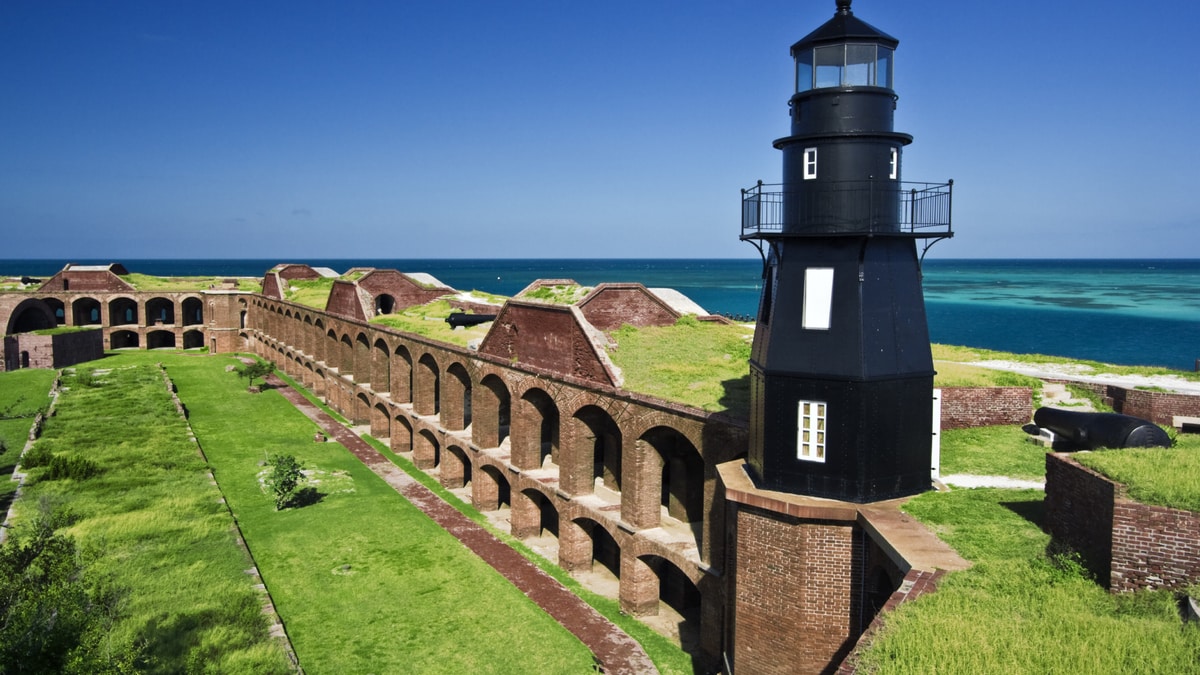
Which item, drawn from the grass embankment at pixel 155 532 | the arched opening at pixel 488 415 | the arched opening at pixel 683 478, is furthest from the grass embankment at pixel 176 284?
the arched opening at pixel 683 478

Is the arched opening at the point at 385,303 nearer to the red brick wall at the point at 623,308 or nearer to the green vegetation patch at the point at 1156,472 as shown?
the red brick wall at the point at 623,308

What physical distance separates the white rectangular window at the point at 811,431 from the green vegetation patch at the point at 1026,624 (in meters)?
2.21

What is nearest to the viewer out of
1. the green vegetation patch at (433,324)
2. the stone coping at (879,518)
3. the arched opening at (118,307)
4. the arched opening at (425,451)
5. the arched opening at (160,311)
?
the stone coping at (879,518)

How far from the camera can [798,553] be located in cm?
1158

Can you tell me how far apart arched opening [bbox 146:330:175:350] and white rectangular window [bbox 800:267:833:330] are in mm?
64345

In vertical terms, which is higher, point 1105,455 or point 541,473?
point 1105,455

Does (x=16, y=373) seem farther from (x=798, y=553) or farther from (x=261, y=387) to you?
(x=798, y=553)

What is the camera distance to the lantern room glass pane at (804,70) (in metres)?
11.8

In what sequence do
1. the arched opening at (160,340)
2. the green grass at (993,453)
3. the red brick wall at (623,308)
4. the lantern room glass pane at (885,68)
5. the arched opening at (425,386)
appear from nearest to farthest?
the lantern room glass pane at (885,68) < the green grass at (993,453) < the red brick wall at (623,308) < the arched opening at (425,386) < the arched opening at (160,340)

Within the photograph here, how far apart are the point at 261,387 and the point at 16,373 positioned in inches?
614

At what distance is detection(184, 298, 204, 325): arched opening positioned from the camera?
220ft

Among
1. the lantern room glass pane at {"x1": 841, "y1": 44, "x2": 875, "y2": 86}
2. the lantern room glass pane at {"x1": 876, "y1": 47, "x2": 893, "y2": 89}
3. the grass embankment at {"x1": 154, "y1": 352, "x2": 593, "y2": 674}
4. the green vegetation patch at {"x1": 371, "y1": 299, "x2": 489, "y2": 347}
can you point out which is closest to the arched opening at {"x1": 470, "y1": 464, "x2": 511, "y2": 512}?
the grass embankment at {"x1": 154, "y1": 352, "x2": 593, "y2": 674}

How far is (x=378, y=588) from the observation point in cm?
1877

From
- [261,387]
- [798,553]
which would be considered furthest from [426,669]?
[261,387]
